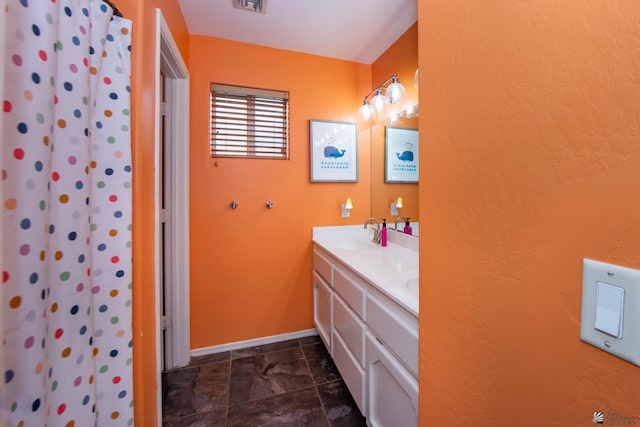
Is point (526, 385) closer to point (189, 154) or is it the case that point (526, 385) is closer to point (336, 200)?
point (336, 200)

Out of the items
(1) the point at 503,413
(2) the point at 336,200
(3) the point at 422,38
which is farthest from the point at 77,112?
(2) the point at 336,200

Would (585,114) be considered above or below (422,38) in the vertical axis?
below

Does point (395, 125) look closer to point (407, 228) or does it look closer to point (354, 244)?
point (407, 228)

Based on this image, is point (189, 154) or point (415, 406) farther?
point (189, 154)

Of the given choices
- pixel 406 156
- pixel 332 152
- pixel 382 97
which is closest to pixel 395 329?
pixel 406 156

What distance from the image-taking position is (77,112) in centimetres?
75

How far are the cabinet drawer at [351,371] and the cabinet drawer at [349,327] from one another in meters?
0.04

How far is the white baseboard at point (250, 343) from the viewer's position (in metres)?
1.97

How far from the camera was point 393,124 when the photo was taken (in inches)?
76.0

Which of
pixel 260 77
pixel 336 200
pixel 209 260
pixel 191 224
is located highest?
pixel 260 77

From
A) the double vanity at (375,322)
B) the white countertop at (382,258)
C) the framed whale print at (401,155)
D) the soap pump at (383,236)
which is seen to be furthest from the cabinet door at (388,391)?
the framed whale print at (401,155)

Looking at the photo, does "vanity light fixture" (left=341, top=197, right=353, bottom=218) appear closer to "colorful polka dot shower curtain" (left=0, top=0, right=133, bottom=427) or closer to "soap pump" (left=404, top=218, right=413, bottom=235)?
"soap pump" (left=404, top=218, right=413, bottom=235)

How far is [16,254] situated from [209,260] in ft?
4.67

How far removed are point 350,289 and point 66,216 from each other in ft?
3.92
